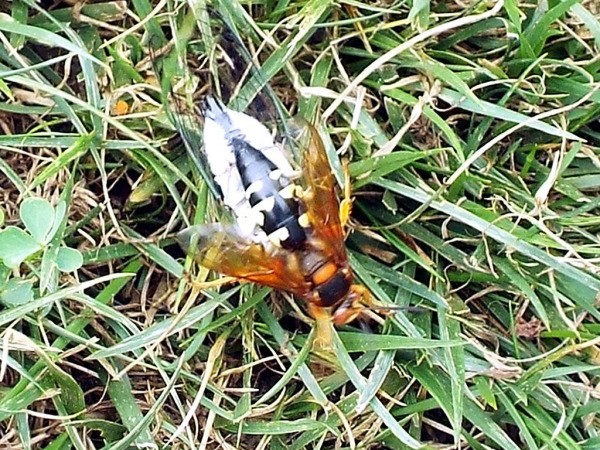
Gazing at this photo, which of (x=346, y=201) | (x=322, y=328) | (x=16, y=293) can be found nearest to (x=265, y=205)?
(x=346, y=201)

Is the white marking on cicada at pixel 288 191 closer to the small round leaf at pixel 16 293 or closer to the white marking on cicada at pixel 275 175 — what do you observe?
the white marking on cicada at pixel 275 175

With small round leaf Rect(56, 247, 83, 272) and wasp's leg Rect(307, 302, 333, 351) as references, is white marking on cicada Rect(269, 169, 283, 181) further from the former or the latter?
small round leaf Rect(56, 247, 83, 272)

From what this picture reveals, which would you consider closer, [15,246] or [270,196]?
[15,246]

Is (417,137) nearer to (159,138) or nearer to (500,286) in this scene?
(500,286)

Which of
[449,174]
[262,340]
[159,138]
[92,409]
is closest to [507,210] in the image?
[449,174]

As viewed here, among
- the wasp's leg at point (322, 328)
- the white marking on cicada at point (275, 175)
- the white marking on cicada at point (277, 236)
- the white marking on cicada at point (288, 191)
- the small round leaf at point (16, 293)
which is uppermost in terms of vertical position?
the small round leaf at point (16, 293)

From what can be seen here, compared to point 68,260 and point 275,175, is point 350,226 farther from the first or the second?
point 68,260

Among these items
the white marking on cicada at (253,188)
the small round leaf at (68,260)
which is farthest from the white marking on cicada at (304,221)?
the small round leaf at (68,260)
